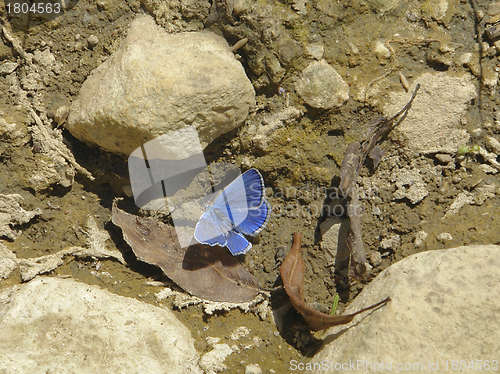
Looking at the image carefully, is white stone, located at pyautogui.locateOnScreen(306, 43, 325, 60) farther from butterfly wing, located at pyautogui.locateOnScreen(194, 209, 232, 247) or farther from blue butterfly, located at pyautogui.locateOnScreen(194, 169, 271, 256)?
butterfly wing, located at pyautogui.locateOnScreen(194, 209, 232, 247)

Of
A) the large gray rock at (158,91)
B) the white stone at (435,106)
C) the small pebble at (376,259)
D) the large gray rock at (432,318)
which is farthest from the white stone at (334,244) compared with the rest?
the large gray rock at (158,91)

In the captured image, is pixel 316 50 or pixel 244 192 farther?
pixel 244 192

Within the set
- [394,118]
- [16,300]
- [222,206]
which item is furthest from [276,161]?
[16,300]

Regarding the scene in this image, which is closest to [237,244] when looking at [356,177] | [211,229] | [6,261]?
[211,229]

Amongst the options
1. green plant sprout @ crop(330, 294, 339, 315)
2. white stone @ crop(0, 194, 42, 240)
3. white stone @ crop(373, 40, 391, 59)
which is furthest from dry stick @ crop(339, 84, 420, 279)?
white stone @ crop(0, 194, 42, 240)

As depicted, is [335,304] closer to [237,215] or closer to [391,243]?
[391,243]

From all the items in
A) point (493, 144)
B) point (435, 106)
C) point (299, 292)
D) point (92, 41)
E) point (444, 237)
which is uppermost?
point (92, 41)

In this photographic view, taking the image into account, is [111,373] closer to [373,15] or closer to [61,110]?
[61,110]
